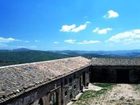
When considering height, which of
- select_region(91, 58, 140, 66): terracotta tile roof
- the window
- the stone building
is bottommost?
the window

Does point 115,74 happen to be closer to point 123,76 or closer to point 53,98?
point 123,76

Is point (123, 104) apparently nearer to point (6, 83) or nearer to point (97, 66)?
point (6, 83)

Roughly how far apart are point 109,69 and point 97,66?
6.77ft

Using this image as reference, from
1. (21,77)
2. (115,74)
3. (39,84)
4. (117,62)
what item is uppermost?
(117,62)

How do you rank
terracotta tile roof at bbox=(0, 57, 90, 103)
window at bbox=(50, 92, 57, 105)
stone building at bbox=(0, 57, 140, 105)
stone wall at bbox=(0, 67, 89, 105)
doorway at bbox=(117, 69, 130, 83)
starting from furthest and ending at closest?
doorway at bbox=(117, 69, 130, 83) → window at bbox=(50, 92, 57, 105) → stone wall at bbox=(0, 67, 89, 105) → stone building at bbox=(0, 57, 140, 105) → terracotta tile roof at bbox=(0, 57, 90, 103)

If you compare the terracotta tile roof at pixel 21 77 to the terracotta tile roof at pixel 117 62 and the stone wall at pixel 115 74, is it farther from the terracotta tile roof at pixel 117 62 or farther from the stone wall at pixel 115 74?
the terracotta tile roof at pixel 117 62

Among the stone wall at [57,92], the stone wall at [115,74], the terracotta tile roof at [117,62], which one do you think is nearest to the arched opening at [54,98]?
the stone wall at [57,92]

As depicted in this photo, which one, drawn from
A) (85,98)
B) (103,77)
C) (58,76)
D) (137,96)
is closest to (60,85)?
(58,76)

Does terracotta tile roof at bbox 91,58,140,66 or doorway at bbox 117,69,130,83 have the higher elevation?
terracotta tile roof at bbox 91,58,140,66

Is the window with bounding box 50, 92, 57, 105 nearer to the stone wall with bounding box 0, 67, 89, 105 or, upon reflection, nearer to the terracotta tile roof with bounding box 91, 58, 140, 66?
the stone wall with bounding box 0, 67, 89, 105

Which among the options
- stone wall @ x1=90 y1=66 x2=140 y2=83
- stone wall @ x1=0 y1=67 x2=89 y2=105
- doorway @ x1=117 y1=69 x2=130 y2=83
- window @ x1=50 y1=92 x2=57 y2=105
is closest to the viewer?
stone wall @ x1=0 y1=67 x2=89 y2=105

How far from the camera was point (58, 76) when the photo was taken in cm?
2448

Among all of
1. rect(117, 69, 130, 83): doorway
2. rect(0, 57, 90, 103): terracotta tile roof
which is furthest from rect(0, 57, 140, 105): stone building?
rect(117, 69, 130, 83): doorway

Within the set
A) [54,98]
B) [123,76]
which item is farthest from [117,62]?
[54,98]
